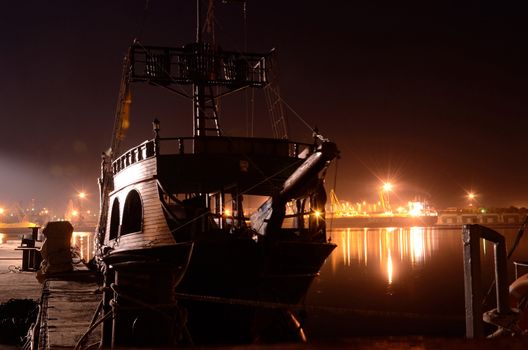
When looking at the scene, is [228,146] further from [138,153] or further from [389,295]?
[389,295]

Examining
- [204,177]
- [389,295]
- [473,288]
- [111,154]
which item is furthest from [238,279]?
[389,295]

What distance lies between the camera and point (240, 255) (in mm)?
10789

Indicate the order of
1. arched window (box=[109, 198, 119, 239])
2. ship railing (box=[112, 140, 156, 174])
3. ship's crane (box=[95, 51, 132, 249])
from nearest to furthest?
ship railing (box=[112, 140, 156, 174]) → arched window (box=[109, 198, 119, 239]) → ship's crane (box=[95, 51, 132, 249])

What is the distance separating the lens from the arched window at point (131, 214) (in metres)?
15.0

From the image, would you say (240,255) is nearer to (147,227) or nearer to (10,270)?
(147,227)

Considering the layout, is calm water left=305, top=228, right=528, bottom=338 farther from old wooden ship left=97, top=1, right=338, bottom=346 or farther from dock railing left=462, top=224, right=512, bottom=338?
dock railing left=462, top=224, right=512, bottom=338

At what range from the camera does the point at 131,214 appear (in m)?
15.9

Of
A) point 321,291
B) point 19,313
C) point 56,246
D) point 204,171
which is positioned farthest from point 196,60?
point 321,291

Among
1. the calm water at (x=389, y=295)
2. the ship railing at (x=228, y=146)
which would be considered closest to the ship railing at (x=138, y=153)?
the ship railing at (x=228, y=146)

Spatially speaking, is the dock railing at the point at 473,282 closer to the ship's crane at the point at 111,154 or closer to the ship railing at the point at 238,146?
the ship railing at the point at 238,146

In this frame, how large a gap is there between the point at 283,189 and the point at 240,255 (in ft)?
6.11

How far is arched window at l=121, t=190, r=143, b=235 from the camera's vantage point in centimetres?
1498

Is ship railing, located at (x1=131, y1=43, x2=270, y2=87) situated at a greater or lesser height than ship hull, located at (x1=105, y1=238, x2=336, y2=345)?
greater

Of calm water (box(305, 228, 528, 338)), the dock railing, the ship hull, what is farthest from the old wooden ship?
the dock railing
